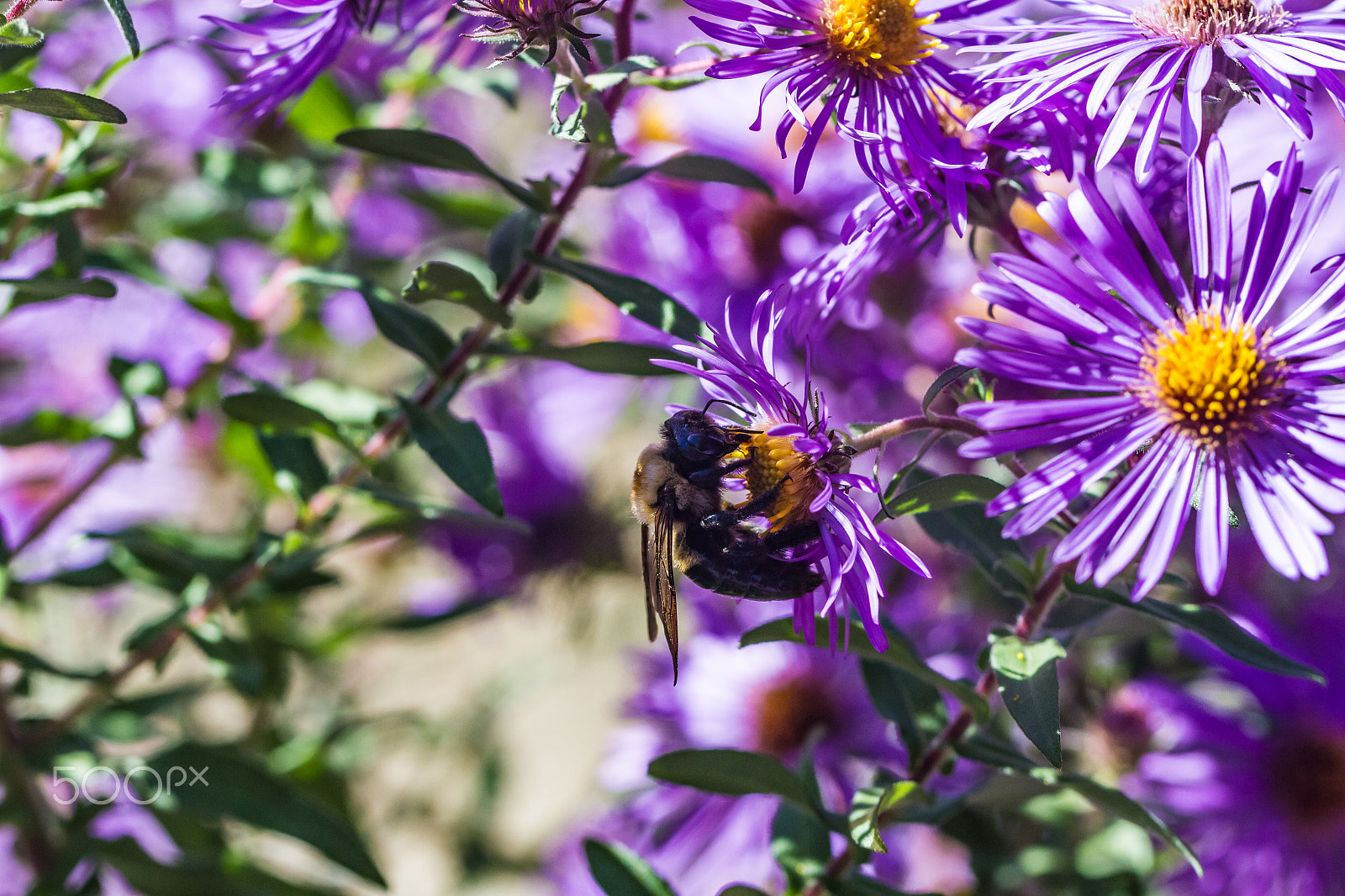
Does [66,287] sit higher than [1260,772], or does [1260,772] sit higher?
[66,287]

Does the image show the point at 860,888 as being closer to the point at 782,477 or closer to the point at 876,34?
the point at 782,477

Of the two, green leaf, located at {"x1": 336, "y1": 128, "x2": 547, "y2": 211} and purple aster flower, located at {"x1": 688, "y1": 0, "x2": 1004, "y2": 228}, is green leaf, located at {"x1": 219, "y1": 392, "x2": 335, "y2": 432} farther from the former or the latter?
purple aster flower, located at {"x1": 688, "y1": 0, "x2": 1004, "y2": 228}

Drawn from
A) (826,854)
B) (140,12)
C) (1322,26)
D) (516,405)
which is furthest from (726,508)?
(140,12)

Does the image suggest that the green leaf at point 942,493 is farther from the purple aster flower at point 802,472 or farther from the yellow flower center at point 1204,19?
the yellow flower center at point 1204,19

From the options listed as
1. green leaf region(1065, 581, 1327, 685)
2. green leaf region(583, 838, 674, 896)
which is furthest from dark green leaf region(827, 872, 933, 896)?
green leaf region(1065, 581, 1327, 685)

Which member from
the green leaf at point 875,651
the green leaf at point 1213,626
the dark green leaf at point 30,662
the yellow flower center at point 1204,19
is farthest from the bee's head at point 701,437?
the dark green leaf at point 30,662

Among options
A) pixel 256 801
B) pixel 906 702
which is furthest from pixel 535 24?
pixel 256 801
